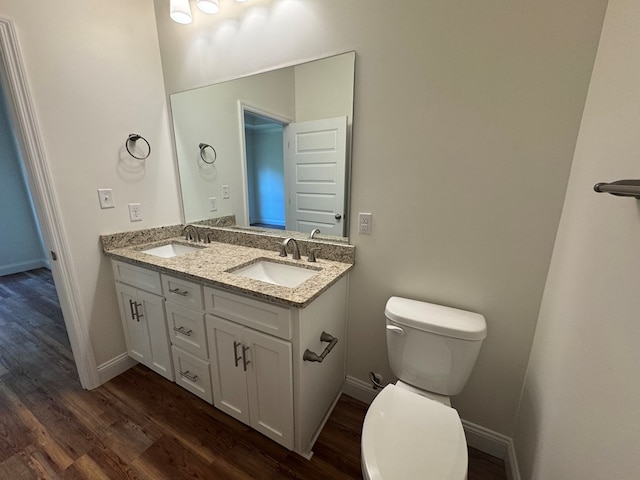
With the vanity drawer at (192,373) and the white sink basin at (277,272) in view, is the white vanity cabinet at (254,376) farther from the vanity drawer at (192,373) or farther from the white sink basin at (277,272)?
the white sink basin at (277,272)

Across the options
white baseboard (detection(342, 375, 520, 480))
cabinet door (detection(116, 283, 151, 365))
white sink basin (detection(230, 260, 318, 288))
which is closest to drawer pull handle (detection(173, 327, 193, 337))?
cabinet door (detection(116, 283, 151, 365))

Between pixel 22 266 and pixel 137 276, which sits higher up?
pixel 137 276

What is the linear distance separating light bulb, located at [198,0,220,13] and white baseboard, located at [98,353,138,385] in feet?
7.55

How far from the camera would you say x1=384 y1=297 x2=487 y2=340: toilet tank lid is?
109 centimetres

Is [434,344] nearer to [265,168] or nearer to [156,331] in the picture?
[265,168]

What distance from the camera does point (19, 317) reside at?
2.47 m

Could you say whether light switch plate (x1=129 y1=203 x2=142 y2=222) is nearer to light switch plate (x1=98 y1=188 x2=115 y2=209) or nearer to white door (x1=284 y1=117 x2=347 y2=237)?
light switch plate (x1=98 y1=188 x2=115 y2=209)

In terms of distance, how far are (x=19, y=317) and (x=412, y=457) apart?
11.6 feet

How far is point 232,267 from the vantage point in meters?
1.42

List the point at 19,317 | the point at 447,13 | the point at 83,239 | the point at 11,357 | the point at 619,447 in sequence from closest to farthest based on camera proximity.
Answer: the point at 619,447
the point at 447,13
the point at 83,239
the point at 11,357
the point at 19,317

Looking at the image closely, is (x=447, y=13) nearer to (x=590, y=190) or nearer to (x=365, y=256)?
(x=590, y=190)

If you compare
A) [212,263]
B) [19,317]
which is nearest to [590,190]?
[212,263]

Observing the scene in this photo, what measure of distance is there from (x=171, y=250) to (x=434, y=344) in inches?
74.7

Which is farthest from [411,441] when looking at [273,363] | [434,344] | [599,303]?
[599,303]
